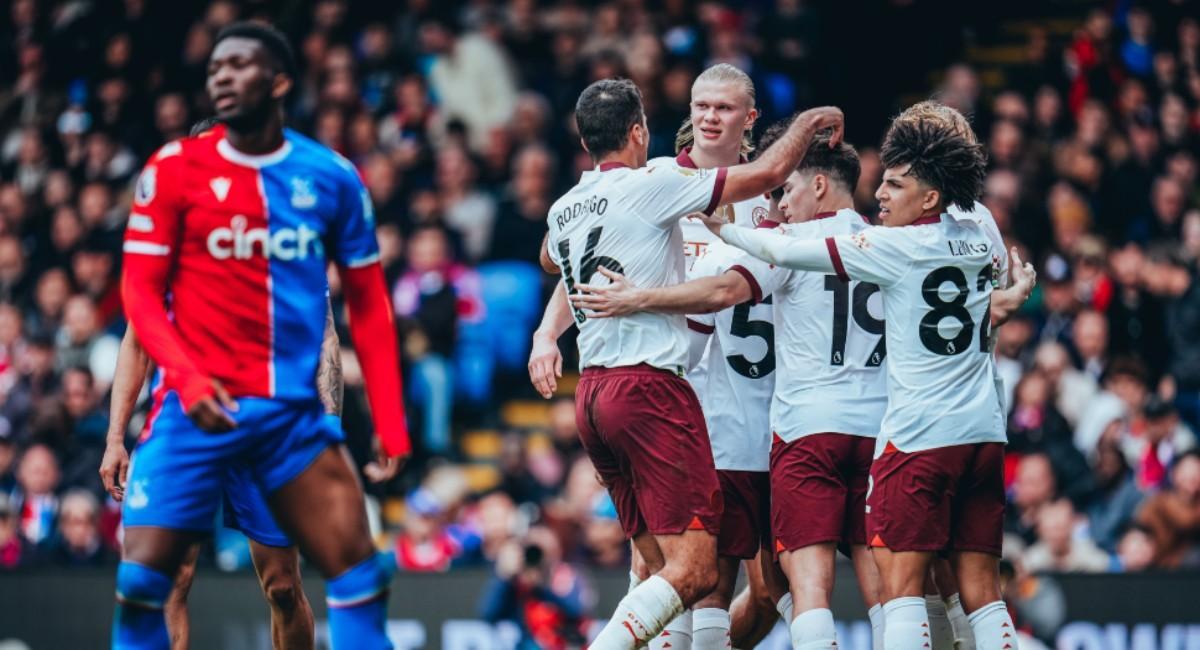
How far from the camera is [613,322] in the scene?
7.77 metres

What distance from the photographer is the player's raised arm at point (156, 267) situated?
6.36 m

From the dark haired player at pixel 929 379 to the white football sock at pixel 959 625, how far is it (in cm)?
45

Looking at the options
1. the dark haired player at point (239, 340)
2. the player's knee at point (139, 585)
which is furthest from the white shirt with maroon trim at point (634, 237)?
the player's knee at point (139, 585)

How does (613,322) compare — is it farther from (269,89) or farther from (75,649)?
(75,649)

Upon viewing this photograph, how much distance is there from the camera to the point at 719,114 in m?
8.27

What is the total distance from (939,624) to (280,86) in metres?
4.00

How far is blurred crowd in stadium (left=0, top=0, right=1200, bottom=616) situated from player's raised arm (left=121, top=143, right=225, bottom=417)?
5047 mm

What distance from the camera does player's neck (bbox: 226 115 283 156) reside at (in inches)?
256

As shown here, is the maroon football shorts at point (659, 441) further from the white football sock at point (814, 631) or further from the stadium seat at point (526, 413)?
the stadium seat at point (526, 413)

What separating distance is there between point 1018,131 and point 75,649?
878cm

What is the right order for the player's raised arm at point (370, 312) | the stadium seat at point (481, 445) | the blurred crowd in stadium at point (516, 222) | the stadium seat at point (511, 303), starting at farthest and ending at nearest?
the stadium seat at point (481, 445) < the stadium seat at point (511, 303) < the blurred crowd in stadium at point (516, 222) < the player's raised arm at point (370, 312)

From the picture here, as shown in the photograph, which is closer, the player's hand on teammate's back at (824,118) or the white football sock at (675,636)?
the player's hand on teammate's back at (824,118)

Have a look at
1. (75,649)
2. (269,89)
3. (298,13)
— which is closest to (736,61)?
(298,13)

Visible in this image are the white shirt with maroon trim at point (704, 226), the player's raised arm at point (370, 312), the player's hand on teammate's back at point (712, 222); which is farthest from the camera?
the white shirt with maroon trim at point (704, 226)
